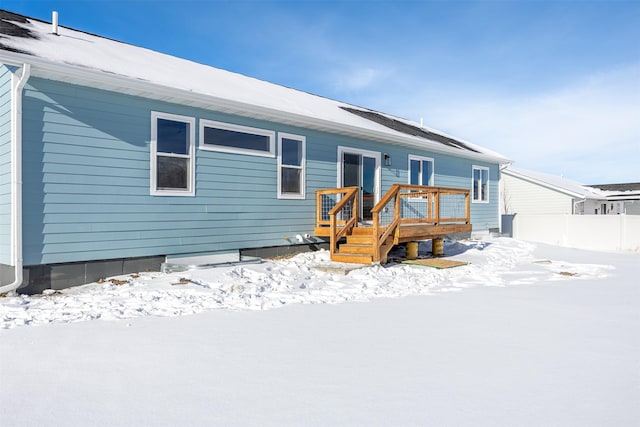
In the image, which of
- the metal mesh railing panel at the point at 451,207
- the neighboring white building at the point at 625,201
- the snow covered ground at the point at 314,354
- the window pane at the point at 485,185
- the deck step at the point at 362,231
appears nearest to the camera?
the snow covered ground at the point at 314,354

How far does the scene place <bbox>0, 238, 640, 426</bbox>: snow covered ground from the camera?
2406 mm

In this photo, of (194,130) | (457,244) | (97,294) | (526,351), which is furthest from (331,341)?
(457,244)

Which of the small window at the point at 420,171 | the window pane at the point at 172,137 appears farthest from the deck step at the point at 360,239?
the small window at the point at 420,171

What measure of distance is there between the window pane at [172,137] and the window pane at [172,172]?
159 mm

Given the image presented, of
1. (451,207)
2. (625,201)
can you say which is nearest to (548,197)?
(625,201)

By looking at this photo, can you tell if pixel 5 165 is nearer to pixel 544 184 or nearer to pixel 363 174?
pixel 363 174

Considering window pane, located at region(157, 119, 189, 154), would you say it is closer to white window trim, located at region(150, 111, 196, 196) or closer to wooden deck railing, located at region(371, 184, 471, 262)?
white window trim, located at region(150, 111, 196, 196)

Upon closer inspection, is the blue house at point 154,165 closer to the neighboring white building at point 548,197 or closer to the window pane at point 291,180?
the window pane at point 291,180

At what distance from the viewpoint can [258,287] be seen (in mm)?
6121

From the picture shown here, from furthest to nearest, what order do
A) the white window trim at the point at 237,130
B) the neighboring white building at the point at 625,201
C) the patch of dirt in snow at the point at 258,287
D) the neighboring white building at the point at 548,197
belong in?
the neighboring white building at the point at 625,201, the neighboring white building at the point at 548,197, the white window trim at the point at 237,130, the patch of dirt in snow at the point at 258,287

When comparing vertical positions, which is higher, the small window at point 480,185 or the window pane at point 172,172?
the small window at point 480,185

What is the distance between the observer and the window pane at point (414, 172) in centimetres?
1217

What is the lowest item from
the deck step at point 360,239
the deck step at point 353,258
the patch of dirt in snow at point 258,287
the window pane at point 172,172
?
the patch of dirt in snow at point 258,287

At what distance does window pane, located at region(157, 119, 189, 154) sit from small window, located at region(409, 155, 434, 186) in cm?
685
